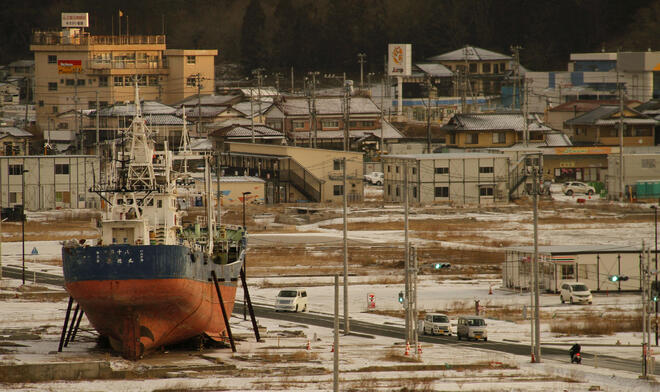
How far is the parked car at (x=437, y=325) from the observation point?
143ft

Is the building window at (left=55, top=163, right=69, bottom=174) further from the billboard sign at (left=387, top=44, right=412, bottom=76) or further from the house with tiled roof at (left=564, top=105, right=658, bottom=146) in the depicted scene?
the billboard sign at (left=387, top=44, right=412, bottom=76)

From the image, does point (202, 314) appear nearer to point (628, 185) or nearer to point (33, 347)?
point (33, 347)

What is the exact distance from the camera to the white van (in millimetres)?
48969

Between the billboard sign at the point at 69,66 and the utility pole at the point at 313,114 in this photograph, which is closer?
the utility pole at the point at 313,114

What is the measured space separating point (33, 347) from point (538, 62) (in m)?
155

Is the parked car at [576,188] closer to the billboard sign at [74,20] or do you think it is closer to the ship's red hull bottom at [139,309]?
the ship's red hull bottom at [139,309]

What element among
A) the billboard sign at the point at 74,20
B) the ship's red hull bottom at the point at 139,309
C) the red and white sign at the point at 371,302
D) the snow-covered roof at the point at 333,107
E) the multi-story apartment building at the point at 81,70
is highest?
the billboard sign at the point at 74,20

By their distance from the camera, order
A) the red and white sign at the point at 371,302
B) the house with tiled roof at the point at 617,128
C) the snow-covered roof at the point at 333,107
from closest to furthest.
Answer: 1. the red and white sign at the point at 371,302
2. the house with tiled roof at the point at 617,128
3. the snow-covered roof at the point at 333,107

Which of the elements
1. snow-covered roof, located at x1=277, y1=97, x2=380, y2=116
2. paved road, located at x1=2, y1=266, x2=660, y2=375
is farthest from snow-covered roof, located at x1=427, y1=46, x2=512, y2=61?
paved road, located at x1=2, y1=266, x2=660, y2=375

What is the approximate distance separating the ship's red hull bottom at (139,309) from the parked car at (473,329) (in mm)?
9799

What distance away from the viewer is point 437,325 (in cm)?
4359

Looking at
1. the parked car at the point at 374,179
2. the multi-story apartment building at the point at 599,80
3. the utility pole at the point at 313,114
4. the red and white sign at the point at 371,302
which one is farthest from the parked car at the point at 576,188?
the red and white sign at the point at 371,302

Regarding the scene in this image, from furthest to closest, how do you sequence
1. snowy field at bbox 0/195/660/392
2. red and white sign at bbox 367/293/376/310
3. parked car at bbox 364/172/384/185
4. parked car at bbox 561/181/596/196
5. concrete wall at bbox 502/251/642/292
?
parked car at bbox 364/172/384/185 < parked car at bbox 561/181/596/196 < concrete wall at bbox 502/251/642/292 < red and white sign at bbox 367/293/376/310 < snowy field at bbox 0/195/660/392

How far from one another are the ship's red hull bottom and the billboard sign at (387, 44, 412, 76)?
353 feet
